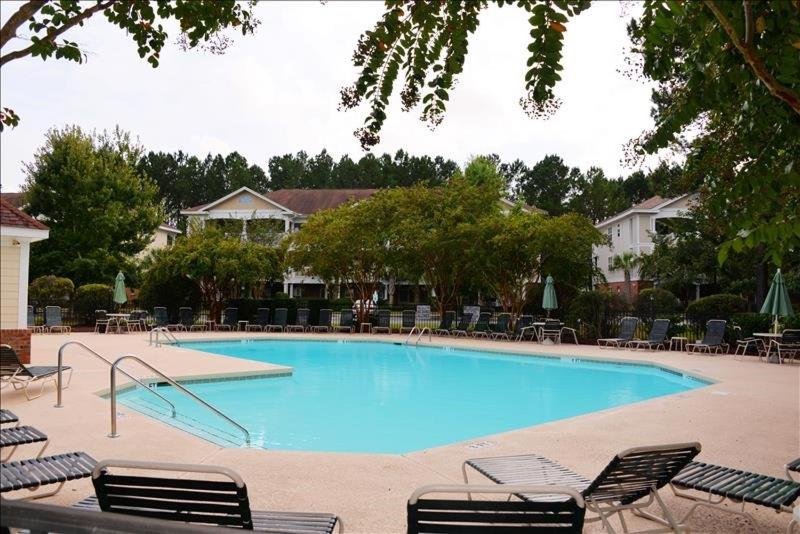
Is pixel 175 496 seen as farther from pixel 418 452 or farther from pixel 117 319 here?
pixel 117 319

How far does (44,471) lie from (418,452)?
141 inches

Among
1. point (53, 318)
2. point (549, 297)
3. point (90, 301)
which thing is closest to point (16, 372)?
point (53, 318)

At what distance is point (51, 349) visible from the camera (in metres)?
16.2

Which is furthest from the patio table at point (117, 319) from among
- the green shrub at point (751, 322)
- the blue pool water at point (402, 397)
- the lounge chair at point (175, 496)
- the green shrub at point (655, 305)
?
the lounge chair at point (175, 496)

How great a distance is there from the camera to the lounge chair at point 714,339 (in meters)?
17.8

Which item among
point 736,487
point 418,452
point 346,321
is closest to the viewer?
point 736,487

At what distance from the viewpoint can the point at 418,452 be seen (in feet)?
22.1

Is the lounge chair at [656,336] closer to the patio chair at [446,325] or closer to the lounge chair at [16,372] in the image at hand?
the patio chair at [446,325]

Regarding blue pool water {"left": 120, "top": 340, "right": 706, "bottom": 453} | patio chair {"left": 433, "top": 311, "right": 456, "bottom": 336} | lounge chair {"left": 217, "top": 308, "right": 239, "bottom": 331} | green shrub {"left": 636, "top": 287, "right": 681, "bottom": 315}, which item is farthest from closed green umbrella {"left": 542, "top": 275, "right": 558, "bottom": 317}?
lounge chair {"left": 217, "top": 308, "right": 239, "bottom": 331}

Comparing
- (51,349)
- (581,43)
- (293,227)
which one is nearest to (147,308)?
(51,349)

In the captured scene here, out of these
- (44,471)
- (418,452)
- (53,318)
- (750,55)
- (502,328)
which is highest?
(750,55)

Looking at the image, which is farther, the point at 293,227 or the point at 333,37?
the point at 293,227

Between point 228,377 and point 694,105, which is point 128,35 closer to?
point 694,105

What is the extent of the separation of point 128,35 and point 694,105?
3312 millimetres
